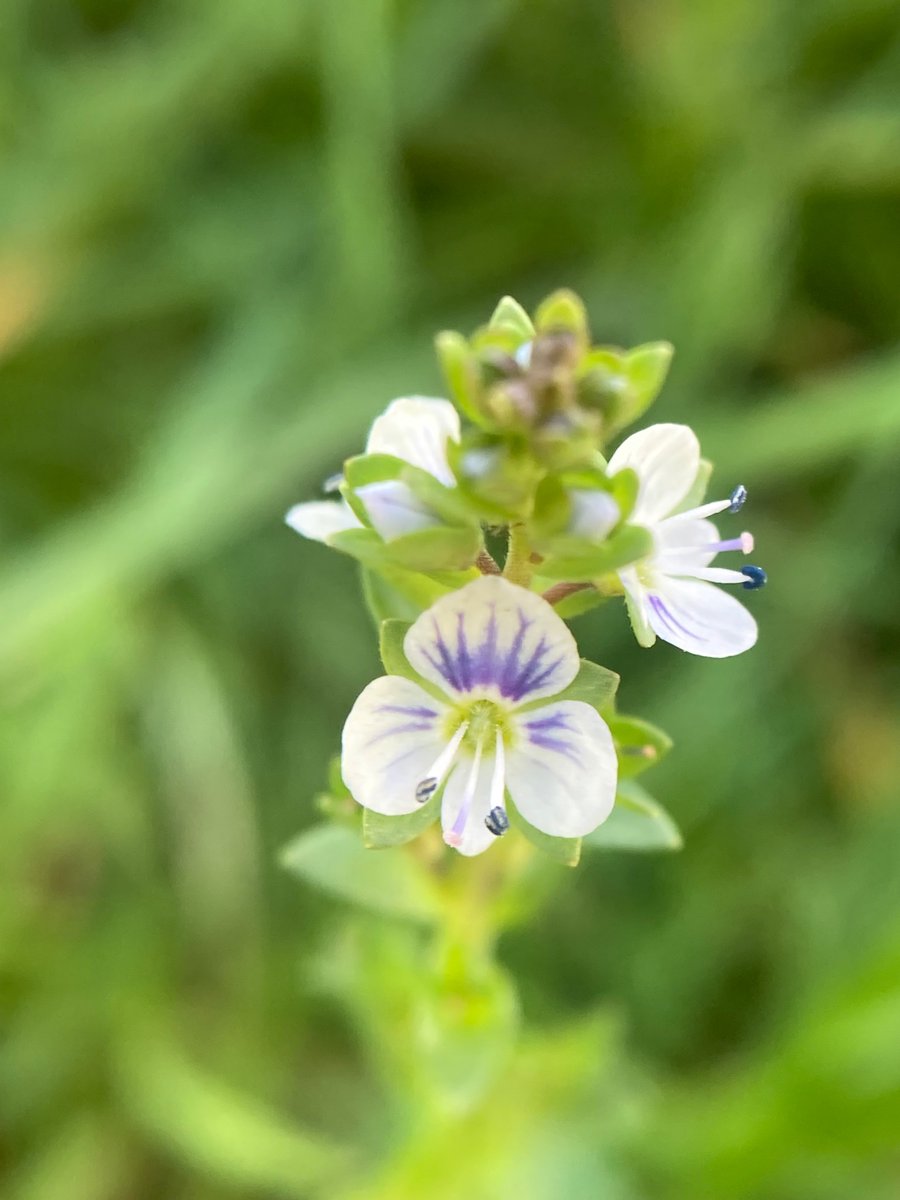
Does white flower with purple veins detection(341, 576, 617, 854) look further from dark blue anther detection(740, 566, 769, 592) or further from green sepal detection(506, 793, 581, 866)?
dark blue anther detection(740, 566, 769, 592)

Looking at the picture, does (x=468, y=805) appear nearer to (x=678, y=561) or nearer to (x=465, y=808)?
(x=465, y=808)

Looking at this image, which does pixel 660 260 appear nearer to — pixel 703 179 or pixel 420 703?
pixel 703 179

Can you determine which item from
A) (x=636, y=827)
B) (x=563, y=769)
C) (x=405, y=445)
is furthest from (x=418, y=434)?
(x=636, y=827)

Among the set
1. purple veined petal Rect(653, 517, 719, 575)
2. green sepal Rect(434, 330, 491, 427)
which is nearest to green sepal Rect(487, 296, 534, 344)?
green sepal Rect(434, 330, 491, 427)

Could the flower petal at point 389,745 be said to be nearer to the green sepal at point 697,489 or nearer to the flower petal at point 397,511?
the flower petal at point 397,511

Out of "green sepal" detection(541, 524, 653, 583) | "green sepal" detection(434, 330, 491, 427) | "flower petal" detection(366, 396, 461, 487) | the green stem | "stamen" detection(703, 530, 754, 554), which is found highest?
"stamen" detection(703, 530, 754, 554)

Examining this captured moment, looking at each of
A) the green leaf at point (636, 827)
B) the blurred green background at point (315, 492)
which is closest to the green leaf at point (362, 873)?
the green leaf at point (636, 827)
